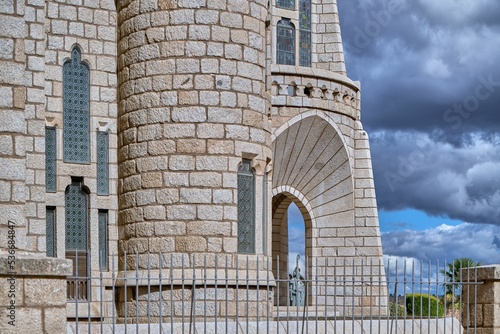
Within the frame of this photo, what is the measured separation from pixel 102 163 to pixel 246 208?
8.00ft

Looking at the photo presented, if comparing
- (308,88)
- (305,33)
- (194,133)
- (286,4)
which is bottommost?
(194,133)

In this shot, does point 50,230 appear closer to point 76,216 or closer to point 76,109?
point 76,216

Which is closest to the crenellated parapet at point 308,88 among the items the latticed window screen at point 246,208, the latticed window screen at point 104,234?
the latticed window screen at point 246,208

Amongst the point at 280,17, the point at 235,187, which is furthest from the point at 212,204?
the point at 280,17

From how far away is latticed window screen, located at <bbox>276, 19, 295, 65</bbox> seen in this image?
784 inches

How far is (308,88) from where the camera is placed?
754 inches

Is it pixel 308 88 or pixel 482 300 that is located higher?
pixel 308 88

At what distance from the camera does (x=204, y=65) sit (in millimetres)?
14336

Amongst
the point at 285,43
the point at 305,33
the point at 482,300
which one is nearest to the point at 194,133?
the point at 482,300

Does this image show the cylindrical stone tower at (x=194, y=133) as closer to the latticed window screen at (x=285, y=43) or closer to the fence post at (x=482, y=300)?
the fence post at (x=482, y=300)

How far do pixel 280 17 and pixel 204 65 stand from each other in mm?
5919

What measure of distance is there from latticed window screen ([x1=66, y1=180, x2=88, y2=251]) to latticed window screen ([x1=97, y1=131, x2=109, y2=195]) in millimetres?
304

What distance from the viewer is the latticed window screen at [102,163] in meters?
15.3

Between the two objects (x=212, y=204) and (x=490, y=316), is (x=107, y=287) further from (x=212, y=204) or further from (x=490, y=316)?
(x=490, y=316)
